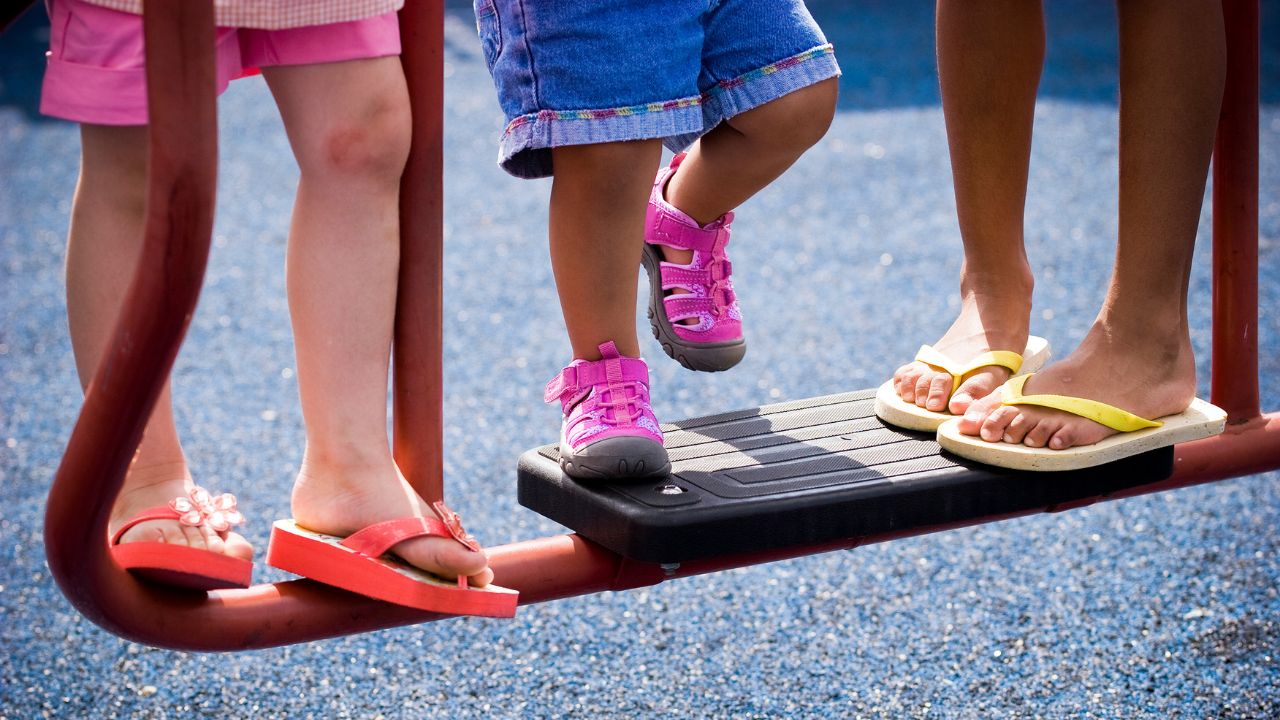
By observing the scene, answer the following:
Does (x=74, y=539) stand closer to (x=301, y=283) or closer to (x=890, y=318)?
(x=301, y=283)

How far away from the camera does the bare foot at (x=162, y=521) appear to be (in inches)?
36.1

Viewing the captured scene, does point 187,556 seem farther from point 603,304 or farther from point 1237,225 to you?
point 1237,225

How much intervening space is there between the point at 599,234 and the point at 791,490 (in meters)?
0.26

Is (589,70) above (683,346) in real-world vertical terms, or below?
above

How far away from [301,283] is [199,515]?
0.58 ft

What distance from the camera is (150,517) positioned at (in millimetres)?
929

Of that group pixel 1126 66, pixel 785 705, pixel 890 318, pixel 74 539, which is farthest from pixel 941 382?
pixel 890 318

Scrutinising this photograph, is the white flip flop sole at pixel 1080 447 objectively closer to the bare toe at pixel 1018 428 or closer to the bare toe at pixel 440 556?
the bare toe at pixel 1018 428

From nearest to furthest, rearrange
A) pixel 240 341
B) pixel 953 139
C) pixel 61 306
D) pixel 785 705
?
pixel 953 139, pixel 785 705, pixel 240 341, pixel 61 306

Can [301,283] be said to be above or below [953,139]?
below

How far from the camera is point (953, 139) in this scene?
1.31 metres

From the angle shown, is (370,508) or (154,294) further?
(370,508)

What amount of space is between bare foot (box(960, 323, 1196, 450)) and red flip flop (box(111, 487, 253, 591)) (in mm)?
602

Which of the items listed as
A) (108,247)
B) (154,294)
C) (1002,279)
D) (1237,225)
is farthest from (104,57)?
(1237,225)
